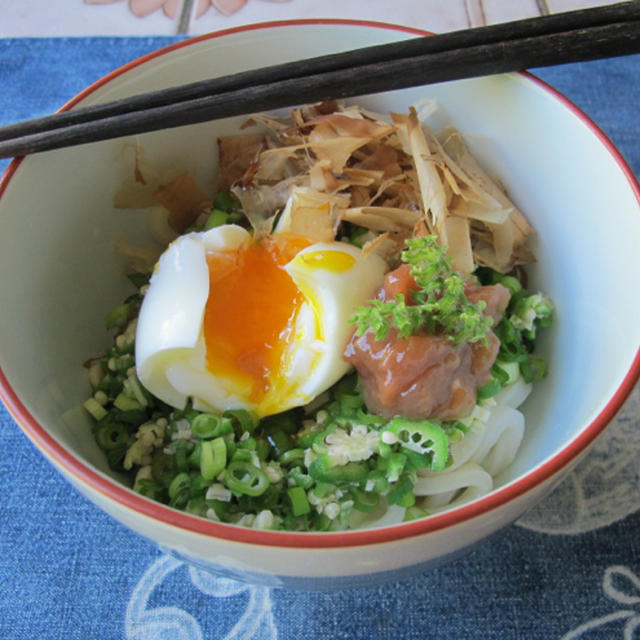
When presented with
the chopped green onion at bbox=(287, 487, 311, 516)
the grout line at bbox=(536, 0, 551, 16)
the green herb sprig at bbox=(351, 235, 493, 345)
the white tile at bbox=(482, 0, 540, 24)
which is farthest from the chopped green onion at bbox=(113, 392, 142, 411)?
the grout line at bbox=(536, 0, 551, 16)

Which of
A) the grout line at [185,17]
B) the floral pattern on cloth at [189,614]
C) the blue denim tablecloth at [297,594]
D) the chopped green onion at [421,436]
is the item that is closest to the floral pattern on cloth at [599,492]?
the blue denim tablecloth at [297,594]

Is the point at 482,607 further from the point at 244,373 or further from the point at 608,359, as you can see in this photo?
the point at 244,373

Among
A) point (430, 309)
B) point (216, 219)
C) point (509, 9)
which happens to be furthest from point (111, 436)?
point (509, 9)

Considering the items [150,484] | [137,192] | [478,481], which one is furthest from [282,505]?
[137,192]

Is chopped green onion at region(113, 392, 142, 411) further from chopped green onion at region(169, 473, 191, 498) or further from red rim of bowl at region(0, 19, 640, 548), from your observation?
red rim of bowl at region(0, 19, 640, 548)

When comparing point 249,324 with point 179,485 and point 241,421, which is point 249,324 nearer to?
point 241,421

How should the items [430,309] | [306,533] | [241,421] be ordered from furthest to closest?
[241,421] → [430,309] → [306,533]
